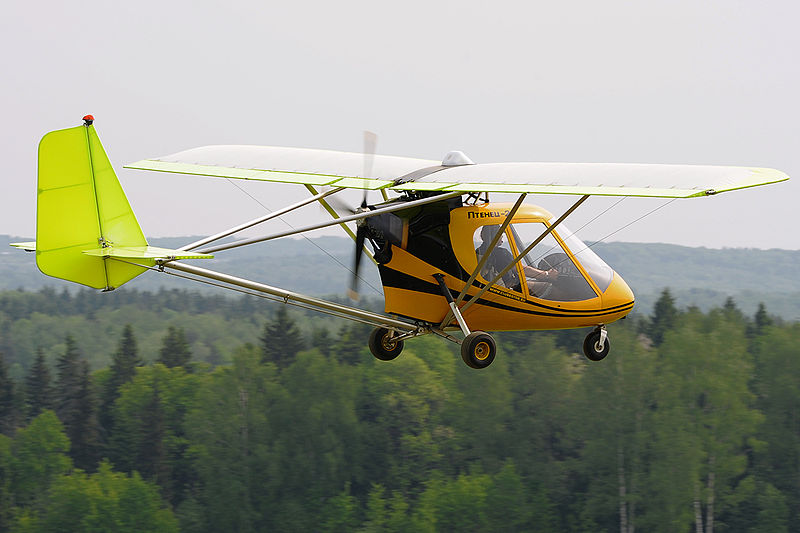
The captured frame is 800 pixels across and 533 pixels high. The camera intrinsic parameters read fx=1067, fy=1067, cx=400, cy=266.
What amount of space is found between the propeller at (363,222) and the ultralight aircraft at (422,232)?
1.0 inches

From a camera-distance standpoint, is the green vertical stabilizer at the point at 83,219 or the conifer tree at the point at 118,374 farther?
the conifer tree at the point at 118,374

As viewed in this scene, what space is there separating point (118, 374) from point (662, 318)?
5778 centimetres

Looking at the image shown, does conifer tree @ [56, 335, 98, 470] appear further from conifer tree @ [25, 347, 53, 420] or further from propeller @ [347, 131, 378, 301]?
propeller @ [347, 131, 378, 301]

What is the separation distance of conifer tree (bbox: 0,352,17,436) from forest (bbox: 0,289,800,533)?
0.22 m

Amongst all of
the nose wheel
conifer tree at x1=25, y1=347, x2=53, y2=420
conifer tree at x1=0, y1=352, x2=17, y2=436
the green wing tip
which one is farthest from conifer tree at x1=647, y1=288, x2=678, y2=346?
the green wing tip

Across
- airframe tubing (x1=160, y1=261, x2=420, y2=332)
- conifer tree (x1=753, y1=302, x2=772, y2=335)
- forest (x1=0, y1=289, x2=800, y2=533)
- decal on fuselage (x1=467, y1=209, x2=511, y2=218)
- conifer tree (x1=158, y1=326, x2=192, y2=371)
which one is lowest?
forest (x1=0, y1=289, x2=800, y2=533)

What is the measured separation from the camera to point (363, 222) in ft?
60.5

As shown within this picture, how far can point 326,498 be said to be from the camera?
99.6 meters

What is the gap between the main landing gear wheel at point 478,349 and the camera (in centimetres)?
1775

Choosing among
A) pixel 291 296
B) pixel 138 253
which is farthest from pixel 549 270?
pixel 138 253

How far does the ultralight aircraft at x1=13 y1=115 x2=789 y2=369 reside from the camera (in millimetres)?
15594

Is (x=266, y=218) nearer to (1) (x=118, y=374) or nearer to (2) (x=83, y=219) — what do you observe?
(2) (x=83, y=219)

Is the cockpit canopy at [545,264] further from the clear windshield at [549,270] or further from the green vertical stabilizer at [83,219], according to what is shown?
the green vertical stabilizer at [83,219]

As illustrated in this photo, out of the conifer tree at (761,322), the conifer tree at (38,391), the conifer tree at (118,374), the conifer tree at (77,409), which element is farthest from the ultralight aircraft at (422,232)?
the conifer tree at (761,322)
